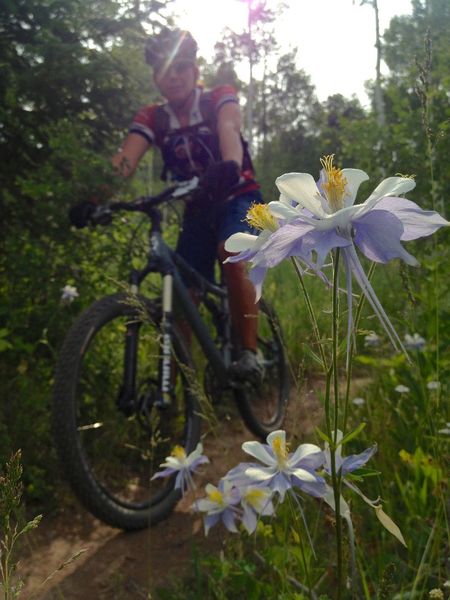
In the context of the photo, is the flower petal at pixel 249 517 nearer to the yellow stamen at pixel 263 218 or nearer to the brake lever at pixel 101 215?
the yellow stamen at pixel 263 218

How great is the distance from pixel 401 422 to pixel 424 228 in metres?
1.65

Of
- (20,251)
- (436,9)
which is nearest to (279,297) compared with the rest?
(20,251)

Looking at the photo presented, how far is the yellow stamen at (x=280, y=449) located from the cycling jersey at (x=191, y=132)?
7.49 feet

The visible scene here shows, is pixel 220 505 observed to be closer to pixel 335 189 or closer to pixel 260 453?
pixel 260 453

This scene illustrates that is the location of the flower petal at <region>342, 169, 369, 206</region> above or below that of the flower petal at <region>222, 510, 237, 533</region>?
above

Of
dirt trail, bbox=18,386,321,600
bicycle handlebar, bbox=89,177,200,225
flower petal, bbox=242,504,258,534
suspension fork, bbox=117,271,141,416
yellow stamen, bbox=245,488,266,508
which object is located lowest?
dirt trail, bbox=18,386,321,600

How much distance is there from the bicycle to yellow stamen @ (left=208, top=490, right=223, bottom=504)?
39cm

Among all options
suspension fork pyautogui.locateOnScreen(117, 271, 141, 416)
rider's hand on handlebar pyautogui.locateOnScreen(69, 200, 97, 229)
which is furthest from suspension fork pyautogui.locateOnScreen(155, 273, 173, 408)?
rider's hand on handlebar pyautogui.locateOnScreen(69, 200, 97, 229)

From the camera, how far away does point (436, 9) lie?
26.9 feet

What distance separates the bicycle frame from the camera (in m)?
2.44

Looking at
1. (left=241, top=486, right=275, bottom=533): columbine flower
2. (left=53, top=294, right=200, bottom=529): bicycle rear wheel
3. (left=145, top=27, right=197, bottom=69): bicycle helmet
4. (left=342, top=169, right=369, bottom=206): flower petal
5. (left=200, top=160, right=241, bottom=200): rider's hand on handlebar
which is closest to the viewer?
(left=342, top=169, right=369, bottom=206): flower petal

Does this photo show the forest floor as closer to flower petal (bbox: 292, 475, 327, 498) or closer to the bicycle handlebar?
flower petal (bbox: 292, 475, 327, 498)

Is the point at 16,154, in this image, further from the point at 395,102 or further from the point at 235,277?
the point at 395,102

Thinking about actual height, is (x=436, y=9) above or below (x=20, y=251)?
above
